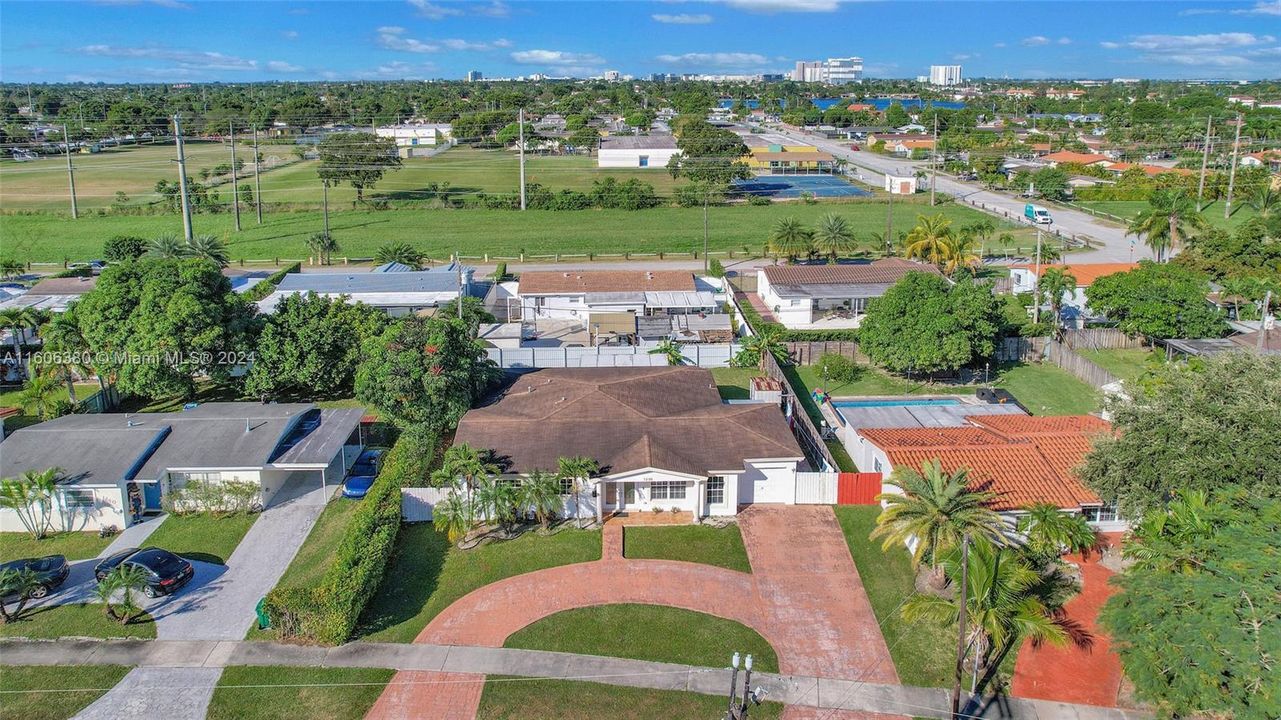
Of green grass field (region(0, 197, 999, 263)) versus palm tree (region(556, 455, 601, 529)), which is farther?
green grass field (region(0, 197, 999, 263))

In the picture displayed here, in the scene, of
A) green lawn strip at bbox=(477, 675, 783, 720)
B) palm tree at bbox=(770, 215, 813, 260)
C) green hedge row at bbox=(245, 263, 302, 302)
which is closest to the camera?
green lawn strip at bbox=(477, 675, 783, 720)

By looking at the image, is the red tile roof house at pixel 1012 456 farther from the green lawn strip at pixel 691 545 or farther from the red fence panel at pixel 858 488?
the green lawn strip at pixel 691 545

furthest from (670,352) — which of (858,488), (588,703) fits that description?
(588,703)

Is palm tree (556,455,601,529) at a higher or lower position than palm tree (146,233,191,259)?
lower

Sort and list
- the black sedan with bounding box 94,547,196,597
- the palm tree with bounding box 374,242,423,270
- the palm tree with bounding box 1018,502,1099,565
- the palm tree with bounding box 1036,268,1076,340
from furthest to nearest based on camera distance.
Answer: the palm tree with bounding box 374,242,423,270, the palm tree with bounding box 1036,268,1076,340, the palm tree with bounding box 1018,502,1099,565, the black sedan with bounding box 94,547,196,597

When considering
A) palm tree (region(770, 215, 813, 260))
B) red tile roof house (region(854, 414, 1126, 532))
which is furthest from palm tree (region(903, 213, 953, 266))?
red tile roof house (region(854, 414, 1126, 532))

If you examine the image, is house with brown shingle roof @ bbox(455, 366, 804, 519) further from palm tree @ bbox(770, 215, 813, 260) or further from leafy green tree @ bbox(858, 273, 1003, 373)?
palm tree @ bbox(770, 215, 813, 260)

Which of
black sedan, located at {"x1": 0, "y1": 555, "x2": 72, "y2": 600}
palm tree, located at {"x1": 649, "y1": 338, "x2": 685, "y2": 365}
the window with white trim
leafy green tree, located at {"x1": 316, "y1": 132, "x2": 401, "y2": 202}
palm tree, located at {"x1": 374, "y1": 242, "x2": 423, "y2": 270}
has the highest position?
leafy green tree, located at {"x1": 316, "y1": 132, "x2": 401, "y2": 202}
